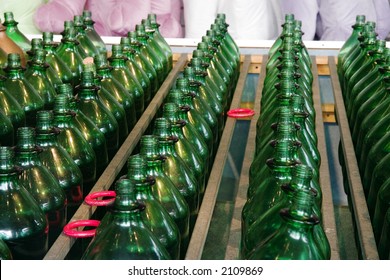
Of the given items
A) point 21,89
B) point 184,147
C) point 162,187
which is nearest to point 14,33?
point 21,89

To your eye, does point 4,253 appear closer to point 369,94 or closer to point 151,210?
point 151,210

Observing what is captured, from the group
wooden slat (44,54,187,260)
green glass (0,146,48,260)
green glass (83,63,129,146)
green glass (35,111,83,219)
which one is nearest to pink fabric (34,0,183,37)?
wooden slat (44,54,187,260)

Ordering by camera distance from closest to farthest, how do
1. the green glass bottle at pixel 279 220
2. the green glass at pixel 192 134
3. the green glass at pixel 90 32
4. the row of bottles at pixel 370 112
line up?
the green glass bottle at pixel 279 220, the row of bottles at pixel 370 112, the green glass at pixel 192 134, the green glass at pixel 90 32

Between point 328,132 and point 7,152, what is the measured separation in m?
2.10

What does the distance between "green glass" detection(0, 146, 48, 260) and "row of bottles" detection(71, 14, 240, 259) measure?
14cm

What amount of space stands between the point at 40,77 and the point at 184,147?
588mm

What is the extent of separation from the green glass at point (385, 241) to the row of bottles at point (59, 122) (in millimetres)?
580

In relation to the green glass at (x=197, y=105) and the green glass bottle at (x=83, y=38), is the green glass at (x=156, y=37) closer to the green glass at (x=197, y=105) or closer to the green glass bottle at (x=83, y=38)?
the green glass bottle at (x=83, y=38)

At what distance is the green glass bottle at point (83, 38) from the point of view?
8.72ft

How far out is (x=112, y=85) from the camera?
2.11 meters

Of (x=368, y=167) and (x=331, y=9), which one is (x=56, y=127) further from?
(x=331, y=9)

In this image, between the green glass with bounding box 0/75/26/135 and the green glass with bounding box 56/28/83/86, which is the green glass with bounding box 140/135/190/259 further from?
the green glass with bounding box 56/28/83/86

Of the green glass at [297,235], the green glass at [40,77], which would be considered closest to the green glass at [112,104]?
the green glass at [40,77]
